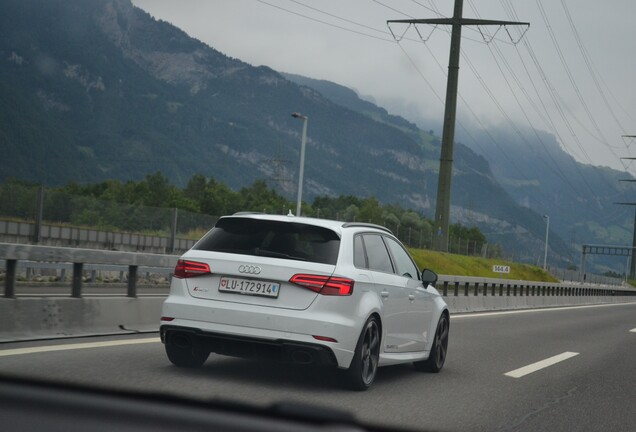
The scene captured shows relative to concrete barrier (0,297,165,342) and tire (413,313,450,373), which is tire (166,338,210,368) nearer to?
concrete barrier (0,297,165,342)

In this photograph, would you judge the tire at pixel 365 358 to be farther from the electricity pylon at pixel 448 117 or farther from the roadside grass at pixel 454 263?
the electricity pylon at pixel 448 117

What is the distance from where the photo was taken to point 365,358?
27.6 ft

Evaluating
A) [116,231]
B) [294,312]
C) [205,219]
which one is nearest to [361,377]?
[294,312]

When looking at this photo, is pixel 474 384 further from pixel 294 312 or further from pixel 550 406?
pixel 294 312

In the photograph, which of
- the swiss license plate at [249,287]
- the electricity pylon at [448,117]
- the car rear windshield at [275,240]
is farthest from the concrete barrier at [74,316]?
the electricity pylon at [448,117]

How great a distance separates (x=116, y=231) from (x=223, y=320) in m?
20.9

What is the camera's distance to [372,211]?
196 m

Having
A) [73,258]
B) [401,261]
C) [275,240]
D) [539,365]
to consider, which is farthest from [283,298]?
[539,365]

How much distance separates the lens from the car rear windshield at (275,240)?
27.3ft

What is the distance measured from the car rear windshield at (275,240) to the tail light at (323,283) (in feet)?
0.65

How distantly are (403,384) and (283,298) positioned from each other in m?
1.88

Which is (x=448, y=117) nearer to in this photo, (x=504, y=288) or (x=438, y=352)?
(x=504, y=288)

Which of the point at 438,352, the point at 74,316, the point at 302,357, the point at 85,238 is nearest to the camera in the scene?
the point at 302,357

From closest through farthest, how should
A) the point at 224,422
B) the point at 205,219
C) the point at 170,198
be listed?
the point at 224,422, the point at 205,219, the point at 170,198
